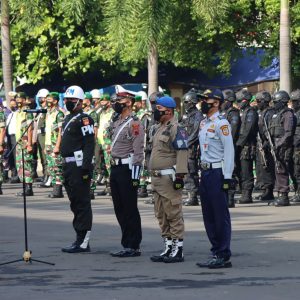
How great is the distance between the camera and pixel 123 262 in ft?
41.7

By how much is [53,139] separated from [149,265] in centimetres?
900

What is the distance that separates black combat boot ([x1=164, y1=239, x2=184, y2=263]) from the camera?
493 inches

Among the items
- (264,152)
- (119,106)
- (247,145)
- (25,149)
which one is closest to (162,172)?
(119,106)

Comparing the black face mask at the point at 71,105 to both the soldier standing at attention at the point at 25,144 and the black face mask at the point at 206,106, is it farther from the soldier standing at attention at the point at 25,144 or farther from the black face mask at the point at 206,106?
the soldier standing at attention at the point at 25,144

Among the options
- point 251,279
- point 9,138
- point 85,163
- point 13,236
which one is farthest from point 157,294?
point 9,138

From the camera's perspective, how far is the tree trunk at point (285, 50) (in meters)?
23.9

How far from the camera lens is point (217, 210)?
475 inches

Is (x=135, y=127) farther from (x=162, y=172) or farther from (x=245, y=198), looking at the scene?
(x=245, y=198)

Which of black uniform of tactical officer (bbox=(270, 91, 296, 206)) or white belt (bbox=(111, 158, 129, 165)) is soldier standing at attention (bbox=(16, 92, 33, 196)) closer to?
black uniform of tactical officer (bbox=(270, 91, 296, 206))

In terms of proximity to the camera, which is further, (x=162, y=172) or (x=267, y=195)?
(x=267, y=195)

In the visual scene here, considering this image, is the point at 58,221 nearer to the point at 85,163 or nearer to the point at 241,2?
the point at 85,163

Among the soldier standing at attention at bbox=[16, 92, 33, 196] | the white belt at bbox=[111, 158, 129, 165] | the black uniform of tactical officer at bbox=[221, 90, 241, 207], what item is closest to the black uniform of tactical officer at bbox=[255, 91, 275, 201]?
the black uniform of tactical officer at bbox=[221, 90, 241, 207]

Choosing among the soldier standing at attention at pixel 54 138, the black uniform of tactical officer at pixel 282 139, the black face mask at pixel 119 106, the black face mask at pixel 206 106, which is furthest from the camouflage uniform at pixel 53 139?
the black face mask at pixel 206 106

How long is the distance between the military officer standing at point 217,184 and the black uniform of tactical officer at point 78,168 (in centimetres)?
177
